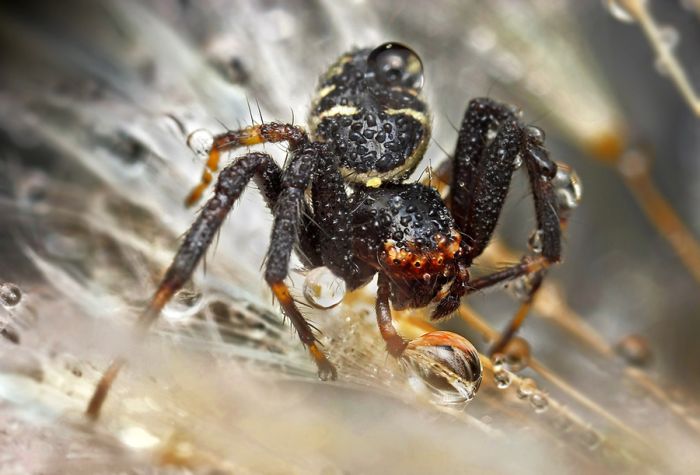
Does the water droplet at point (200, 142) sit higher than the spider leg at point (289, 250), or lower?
higher

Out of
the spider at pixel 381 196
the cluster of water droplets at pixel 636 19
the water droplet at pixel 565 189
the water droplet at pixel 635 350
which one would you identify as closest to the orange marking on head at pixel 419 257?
the spider at pixel 381 196

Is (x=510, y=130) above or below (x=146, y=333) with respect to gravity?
above

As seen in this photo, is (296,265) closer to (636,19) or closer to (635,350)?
(635,350)

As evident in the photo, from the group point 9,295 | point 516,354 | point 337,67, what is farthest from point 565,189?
point 9,295

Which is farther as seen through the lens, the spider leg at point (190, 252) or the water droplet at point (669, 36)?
the water droplet at point (669, 36)

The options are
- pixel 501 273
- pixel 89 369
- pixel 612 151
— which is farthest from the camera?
pixel 612 151

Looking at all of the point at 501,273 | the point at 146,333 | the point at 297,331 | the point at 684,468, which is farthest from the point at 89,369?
the point at 684,468

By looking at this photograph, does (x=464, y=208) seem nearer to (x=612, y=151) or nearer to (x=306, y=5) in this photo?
(x=612, y=151)

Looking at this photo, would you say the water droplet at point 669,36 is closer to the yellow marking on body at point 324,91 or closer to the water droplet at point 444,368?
the yellow marking on body at point 324,91
